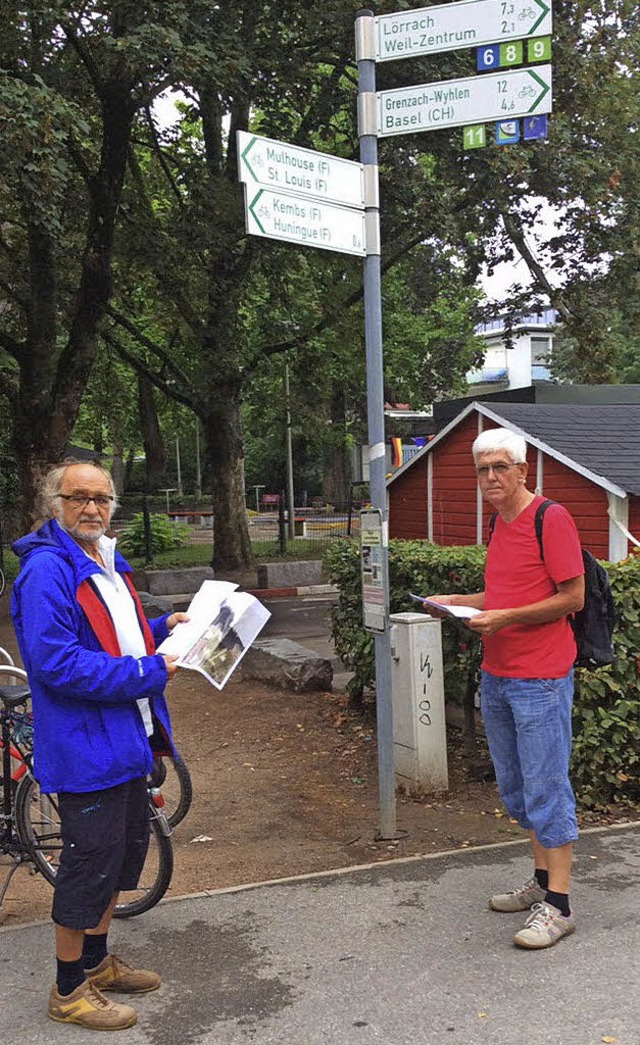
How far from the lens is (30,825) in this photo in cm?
385

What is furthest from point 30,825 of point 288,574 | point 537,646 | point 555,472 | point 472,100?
point 288,574

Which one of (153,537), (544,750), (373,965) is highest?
(544,750)

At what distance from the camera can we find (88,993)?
9.96 feet

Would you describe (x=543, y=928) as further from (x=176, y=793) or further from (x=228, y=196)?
(x=228, y=196)

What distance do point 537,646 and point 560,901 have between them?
94cm

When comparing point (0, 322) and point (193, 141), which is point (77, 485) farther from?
point (193, 141)

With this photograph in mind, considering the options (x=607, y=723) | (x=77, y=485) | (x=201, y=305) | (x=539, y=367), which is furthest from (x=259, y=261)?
(x=539, y=367)

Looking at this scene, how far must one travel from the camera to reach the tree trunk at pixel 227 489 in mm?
17641

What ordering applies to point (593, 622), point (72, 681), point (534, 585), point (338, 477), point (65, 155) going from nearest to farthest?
point (72, 681)
point (534, 585)
point (593, 622)
point (65, 155)
point (338, 477)

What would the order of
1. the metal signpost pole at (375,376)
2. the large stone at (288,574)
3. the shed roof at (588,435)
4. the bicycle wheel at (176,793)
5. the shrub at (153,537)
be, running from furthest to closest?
1. the shrub at (153,537)
2. the large stone at (288,574)
3. the shed roof at (588,435)
4. the bicycle wheel at (176,793)
5. the metal signpost pole at (375,376)

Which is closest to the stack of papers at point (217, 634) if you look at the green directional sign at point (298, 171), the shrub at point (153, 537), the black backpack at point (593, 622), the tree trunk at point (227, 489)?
the black backpack at point (593, 622)

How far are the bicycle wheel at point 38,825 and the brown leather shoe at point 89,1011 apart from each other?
32.5 inches

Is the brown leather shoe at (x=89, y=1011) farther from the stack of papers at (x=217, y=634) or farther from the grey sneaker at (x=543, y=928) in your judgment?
the grey sneaker at (x=543, y=928)

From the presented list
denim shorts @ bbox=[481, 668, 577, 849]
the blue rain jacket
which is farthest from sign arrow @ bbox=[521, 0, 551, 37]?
the blue rain jacket
